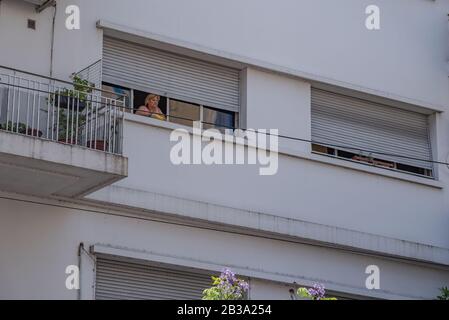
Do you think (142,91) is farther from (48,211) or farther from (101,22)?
(48,211)

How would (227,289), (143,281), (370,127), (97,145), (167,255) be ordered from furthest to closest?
(370,127) → (167,255) → (143,281) → (97,145) → (227,289)

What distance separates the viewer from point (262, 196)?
19109mm

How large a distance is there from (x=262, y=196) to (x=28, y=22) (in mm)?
4511

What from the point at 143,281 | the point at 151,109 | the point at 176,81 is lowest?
the point at 143,281

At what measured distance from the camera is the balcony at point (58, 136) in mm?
15703

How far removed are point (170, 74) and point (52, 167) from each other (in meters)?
3.76

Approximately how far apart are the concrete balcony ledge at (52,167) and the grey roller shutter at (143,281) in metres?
1.28

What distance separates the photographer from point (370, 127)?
21234 millimetres

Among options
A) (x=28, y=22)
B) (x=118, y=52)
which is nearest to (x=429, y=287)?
(x=118, y=52)

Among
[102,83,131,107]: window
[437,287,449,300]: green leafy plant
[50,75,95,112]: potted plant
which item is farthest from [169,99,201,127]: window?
[437,287,449,300]: green leafy plant

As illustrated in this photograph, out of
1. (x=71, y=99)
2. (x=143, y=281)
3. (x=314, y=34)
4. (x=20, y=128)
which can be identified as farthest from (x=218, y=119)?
(x=20, y=128)

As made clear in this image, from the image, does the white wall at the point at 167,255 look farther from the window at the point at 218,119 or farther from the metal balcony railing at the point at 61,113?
the window at the point at 218,119

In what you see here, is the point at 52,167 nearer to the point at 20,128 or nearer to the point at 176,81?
the point at 20,128
